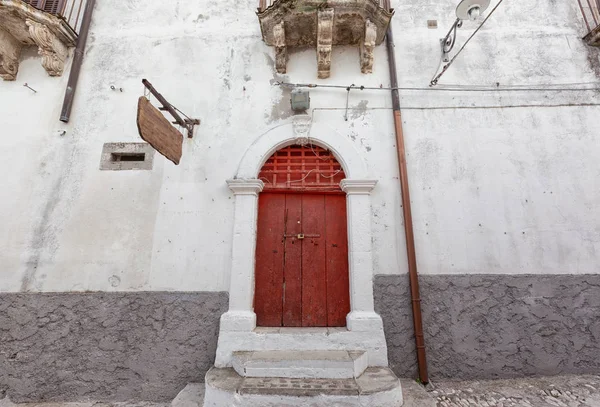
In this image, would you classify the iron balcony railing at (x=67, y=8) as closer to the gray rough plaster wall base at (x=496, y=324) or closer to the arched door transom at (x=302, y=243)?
the arched door transom at (x=302, y=243)

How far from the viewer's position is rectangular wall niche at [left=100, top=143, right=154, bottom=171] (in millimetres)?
4398

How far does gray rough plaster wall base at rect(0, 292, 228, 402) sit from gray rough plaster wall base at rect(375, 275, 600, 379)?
90.4 inches

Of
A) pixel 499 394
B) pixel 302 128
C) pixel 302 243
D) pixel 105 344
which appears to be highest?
pixel 302 128

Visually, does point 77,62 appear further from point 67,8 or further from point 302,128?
point 302,128

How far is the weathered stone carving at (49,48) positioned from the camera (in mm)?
4430

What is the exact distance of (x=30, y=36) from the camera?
15.3ft

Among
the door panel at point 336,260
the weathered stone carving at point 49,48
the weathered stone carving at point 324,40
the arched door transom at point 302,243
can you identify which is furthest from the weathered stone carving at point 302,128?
the weathered stone carving at point 49,48

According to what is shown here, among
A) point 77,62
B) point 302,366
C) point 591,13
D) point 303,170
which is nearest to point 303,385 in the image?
point 302,366

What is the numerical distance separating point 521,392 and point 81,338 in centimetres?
530

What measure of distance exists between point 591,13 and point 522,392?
5849 mm

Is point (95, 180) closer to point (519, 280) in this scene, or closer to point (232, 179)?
point (232, 179)

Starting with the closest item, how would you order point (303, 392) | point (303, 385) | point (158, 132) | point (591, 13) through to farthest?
point (303, 392)
point (303, 385)
point (158, 132)
point (591, 13)

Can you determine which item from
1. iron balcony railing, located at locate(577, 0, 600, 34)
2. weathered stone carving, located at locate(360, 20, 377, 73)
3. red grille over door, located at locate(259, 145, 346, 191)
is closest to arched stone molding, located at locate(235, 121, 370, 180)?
red grille over door, located at locate(259, 145, 346, 191)

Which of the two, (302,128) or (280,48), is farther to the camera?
(280,48)
